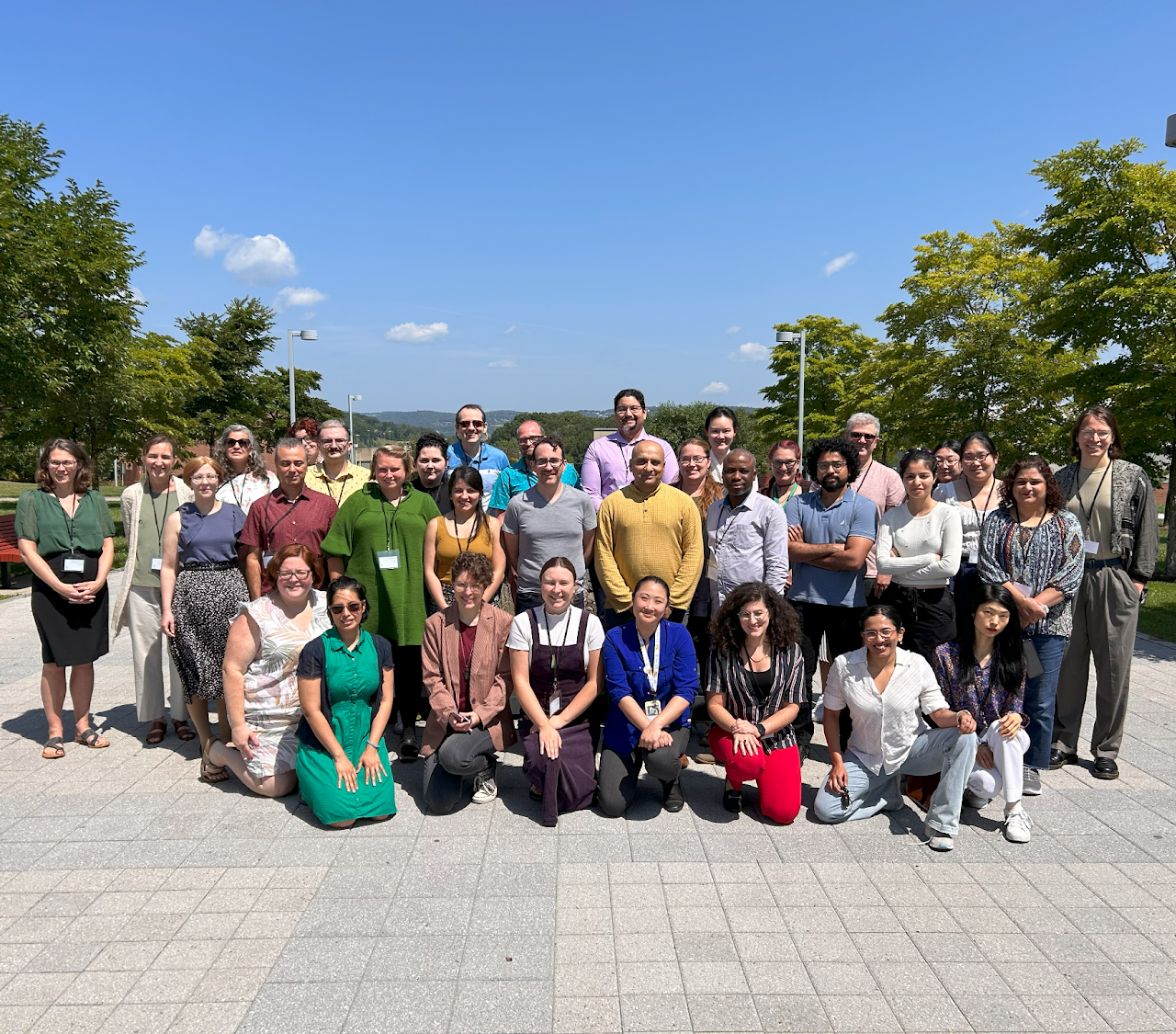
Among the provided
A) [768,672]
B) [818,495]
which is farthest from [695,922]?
[818,495]

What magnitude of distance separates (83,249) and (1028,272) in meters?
21.9

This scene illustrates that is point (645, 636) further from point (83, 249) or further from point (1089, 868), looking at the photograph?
point (83, 249)

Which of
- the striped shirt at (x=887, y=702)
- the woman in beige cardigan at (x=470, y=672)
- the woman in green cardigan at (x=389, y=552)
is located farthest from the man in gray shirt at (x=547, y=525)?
the striped shirt at (x=887, y=702)

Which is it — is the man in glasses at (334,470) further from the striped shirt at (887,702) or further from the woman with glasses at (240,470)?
the striped shirt at (887,702)

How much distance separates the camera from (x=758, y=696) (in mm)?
4449

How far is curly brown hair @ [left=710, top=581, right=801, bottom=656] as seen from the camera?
14.6ft

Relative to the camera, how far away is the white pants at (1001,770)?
13.9ft

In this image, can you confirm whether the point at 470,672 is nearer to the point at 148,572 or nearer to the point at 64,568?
the point at 148,572

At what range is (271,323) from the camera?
4444cm

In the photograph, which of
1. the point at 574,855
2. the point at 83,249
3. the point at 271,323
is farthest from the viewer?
the point at 271,323

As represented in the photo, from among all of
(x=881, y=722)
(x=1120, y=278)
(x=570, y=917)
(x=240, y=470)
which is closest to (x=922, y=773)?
(x=881, y=722)

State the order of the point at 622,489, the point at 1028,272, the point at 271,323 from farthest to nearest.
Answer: the point at 271,323 < the point at 1028,272 < the point at 622,489

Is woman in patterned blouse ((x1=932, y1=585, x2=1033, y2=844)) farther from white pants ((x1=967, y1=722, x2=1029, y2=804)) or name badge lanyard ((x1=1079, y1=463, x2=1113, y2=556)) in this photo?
name badge lanyard ((x1=1079, y1=463, x2=1113, y2=556))

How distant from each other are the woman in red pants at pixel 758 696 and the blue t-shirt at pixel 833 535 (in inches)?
21.5
